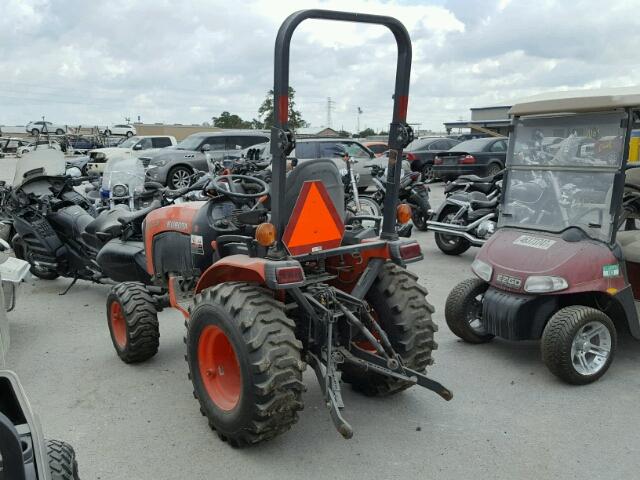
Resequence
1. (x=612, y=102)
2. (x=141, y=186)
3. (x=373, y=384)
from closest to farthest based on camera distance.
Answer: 1. (x=373, y=384)
2. (x=612, y=102)
3. (x=141, y=186)

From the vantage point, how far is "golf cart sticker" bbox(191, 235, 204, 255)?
426 centimetres

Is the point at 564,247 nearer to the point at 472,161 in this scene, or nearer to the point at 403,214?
the point at 403,214

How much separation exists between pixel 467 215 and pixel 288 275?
591 centimetres

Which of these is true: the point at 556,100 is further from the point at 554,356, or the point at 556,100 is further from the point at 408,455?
the point at 408,455

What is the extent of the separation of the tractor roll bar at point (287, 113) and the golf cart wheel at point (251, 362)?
1.36ft

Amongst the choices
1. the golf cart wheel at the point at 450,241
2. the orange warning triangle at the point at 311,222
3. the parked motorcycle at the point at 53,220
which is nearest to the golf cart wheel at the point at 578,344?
the orange warning triangle at the point at 311,222

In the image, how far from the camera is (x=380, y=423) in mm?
3633

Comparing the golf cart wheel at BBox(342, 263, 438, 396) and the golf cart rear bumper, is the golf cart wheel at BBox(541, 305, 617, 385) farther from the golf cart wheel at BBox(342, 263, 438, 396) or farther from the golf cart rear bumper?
the golf cart wheel at BBox(342, 263, 438, 396)

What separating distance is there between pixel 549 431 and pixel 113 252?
13.8 feet

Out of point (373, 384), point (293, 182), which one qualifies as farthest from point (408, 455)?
point (293, 182)

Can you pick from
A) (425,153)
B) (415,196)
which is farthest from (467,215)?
(425,153)

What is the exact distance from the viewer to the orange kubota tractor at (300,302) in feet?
9.93

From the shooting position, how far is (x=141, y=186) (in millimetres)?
9227

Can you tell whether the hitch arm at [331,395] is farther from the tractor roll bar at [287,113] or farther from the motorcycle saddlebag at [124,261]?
the motorcycle saddlebag at [124,261]
